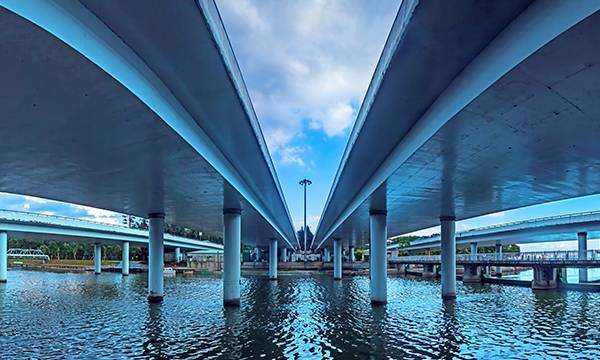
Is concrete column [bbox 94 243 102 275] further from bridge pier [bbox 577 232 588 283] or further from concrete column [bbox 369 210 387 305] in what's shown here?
bridge pier [bbox 577 232 588 283]

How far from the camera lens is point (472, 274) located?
5781cm

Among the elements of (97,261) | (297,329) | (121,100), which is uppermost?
(121,100)

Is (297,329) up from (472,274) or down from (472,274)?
up

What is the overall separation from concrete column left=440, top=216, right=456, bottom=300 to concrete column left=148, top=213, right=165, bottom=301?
21335 millimetres

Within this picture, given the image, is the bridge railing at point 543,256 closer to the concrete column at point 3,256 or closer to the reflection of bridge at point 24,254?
the concrete column at point 3,256

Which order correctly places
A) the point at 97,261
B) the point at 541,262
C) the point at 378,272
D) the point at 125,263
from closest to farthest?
the point at 378,272, the point at 541,262, the point at 125,263, the point at 97,261

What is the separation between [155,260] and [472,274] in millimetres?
43637

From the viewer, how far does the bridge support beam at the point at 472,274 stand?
5722 cm

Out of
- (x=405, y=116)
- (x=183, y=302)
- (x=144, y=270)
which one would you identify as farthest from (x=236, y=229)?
(x=144, y=270)

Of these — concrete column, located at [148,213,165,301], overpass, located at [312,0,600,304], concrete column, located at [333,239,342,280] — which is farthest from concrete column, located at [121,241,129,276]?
overpass, located at [312,0,600,304]

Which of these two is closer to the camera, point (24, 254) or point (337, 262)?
point (337, 262)

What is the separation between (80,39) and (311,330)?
15625 mm

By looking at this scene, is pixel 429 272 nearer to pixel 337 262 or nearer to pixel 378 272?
pixel 337 262

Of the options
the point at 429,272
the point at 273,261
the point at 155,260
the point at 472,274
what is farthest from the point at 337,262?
the point at 155,260
